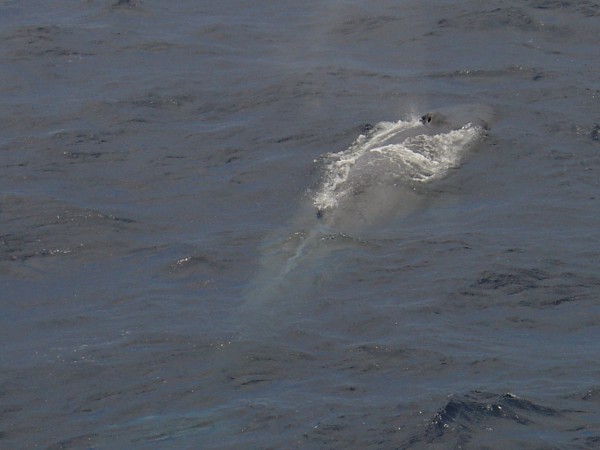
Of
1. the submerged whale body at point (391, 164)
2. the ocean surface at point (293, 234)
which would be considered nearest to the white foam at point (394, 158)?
the submerged whale body at point (391, 164)

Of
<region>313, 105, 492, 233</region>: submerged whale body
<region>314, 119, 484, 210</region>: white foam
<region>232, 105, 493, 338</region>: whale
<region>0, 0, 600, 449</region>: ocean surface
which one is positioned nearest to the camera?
<region>0, 0, 600, 449</region>: ocean surface

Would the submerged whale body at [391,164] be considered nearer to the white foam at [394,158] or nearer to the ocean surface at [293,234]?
the white foam at [394,158]

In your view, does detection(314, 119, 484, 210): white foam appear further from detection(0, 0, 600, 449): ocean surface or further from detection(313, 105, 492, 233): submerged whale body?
detection(0, 0, 600, 449): ocean surface

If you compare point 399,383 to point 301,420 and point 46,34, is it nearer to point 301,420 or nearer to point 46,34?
point 301,420

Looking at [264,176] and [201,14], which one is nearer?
[264,176]

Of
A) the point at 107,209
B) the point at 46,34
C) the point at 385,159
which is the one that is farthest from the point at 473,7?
the point at 107,209

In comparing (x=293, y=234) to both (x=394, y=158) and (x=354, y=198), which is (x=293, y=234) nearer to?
(x=354, y=198)

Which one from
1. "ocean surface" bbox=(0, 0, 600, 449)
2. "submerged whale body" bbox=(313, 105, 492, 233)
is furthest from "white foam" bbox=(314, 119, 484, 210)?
"ocean surface" bbox=(0, 0, 600, 449)

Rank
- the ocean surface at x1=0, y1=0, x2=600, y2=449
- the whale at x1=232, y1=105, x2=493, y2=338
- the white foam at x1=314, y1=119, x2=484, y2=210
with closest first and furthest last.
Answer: the ocean surface at x1=0, y1=0, x2=600, y2=449
the whale at x1=232, y1=105, x2=493, y2=338
the white foam at x1=314, y1=119, x2=484, y2=210
